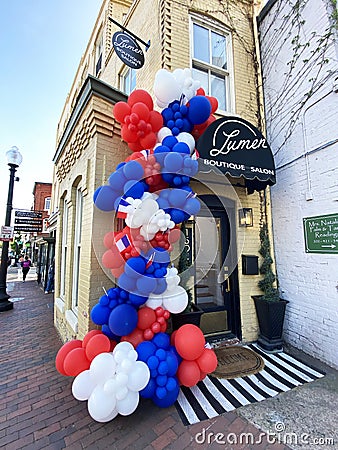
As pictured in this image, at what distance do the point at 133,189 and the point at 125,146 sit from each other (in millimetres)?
1354

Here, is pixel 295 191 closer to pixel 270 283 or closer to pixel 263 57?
pixel 270 283

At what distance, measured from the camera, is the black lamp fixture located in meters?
4.04

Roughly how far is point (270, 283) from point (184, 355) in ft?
7.88

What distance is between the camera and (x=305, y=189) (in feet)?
12.1

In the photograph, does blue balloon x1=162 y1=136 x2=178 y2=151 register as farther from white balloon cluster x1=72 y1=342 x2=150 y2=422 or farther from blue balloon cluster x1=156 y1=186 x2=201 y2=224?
white balloon cluster x1=72 y1=342 x2=150 y2=422

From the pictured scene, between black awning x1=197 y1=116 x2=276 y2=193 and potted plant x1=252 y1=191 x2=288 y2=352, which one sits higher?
black awning x1=197 y1=116 x2=276 y2=193

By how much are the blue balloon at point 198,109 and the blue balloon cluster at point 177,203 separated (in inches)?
43.6

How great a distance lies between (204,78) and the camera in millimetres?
4453

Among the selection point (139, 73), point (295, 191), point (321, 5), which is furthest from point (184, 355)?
point (321, 5)

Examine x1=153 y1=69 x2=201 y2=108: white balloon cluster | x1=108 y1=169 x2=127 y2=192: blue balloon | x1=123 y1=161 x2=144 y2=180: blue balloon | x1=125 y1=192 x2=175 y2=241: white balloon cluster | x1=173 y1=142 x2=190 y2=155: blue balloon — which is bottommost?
x1=125 y1=192 x2=175 y2=241: white balloon cluster

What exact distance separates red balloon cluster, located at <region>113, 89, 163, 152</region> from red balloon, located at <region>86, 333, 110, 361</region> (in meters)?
2.24

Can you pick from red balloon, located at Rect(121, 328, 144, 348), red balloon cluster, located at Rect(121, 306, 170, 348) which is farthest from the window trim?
red balloon, located at Rect(121, 328, 144, 348)

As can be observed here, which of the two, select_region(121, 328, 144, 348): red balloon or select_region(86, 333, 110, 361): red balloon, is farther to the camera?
select_region(121, 328, 144, 348): red balloon

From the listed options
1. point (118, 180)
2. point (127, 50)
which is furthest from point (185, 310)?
point (127, 50)
